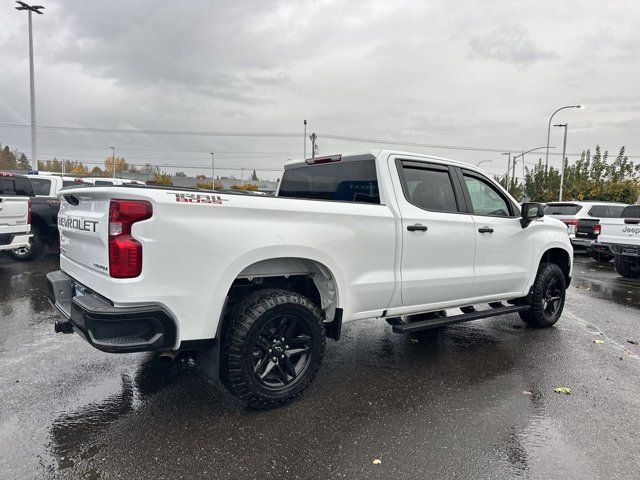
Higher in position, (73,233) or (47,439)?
(73,233)

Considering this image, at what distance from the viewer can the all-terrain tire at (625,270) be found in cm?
1046

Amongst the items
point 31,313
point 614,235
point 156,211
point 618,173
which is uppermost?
point 618,173

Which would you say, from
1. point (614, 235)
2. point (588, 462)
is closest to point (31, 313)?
point (588, 462)

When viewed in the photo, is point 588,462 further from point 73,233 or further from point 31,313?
point 31,313

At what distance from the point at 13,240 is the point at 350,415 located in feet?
25.6

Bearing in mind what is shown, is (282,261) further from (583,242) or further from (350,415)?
(583,242)

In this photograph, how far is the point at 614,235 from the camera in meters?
9.93

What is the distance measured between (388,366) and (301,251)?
5.81 ft

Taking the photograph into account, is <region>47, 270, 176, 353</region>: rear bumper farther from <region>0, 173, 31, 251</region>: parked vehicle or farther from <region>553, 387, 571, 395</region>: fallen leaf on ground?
<region>0, 173, 31, 251</region>: parked vehicle

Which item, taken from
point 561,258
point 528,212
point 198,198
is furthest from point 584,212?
point 198,198

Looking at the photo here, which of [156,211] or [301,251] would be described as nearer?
[156,211]

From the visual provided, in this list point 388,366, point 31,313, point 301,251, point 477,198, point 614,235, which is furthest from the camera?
point 614,235

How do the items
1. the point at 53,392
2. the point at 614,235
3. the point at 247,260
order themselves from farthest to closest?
the point at 614,235, the point at 53,392, the point at 247,260

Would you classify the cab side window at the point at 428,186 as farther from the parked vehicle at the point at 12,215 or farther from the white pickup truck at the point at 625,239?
the parked vehicle at the point at 12,215
